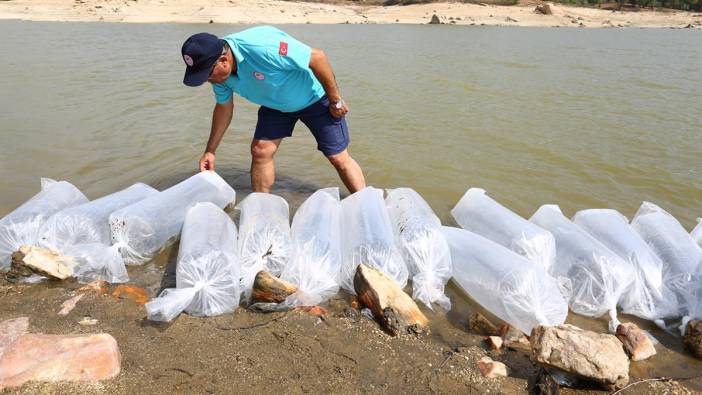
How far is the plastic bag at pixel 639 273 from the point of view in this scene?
256 centimetres

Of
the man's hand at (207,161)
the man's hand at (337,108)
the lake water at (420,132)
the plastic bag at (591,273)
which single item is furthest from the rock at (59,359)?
the plastic bag at (591,273)

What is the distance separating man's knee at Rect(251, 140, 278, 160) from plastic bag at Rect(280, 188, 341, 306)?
2.36 feet

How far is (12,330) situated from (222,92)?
1.85 metres

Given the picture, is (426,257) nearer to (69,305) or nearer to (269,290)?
(269,290)

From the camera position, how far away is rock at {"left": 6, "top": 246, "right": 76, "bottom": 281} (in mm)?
2535

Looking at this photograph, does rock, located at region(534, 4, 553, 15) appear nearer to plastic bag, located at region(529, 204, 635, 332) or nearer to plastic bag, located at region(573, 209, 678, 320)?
plastic bag, located at region(573, 209, 678, 320)

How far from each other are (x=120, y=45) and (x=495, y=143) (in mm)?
11616

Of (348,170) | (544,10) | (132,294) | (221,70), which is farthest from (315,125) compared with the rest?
(544,10)

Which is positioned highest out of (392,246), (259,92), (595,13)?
(595,13)

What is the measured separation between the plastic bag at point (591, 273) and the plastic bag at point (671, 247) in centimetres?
29

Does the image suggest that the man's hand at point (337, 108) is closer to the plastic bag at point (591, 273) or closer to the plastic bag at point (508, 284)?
the plastic bag at point (508, 284)

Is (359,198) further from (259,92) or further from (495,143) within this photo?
(495,143)

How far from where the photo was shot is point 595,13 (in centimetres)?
3572

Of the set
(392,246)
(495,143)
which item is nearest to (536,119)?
(495,143)
